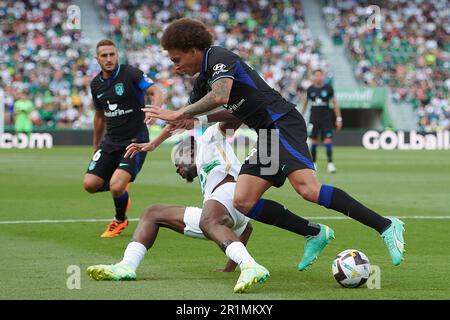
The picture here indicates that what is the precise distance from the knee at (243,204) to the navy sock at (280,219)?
15 cm

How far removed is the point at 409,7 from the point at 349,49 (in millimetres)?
5375

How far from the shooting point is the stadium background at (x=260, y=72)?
15.1 metres

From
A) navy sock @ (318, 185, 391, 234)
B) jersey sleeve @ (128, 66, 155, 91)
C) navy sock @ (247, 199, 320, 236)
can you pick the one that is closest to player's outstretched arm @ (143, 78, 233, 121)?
navy sock @ (247, 199, 320, 236)

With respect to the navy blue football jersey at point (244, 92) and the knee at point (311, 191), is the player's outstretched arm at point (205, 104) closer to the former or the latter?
the navy blue football jersey at point (244, 92)

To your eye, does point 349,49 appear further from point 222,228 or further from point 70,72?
point 222,228

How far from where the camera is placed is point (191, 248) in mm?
10375

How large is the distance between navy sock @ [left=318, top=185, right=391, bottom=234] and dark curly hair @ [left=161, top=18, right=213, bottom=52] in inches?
62.8

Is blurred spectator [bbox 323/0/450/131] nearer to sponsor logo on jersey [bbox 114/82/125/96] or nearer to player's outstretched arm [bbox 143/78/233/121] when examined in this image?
sponsor logo on jersey [bbox 114/82/125/96]

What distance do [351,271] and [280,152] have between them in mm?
1200

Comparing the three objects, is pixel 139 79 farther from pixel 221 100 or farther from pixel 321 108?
pixel 321 108

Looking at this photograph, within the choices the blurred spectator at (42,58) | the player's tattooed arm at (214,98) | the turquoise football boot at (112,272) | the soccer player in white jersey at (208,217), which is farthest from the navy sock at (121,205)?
the blurred spectator at (42,58)

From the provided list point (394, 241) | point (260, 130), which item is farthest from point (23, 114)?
point (394, 241)

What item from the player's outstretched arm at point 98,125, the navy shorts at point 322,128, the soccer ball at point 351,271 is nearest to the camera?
the soccer ball at point 351,271

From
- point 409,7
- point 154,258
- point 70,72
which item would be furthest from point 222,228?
point 409,7
